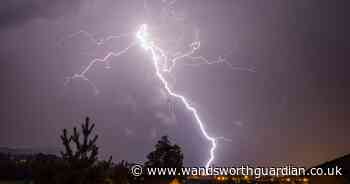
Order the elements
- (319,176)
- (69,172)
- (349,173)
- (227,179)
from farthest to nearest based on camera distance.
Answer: (227,179)
(319,176)
(349,173)
(69,172)

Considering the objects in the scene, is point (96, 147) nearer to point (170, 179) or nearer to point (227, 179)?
point (170, 179)

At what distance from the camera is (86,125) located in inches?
293

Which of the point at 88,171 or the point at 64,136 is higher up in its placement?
the point at 64,136

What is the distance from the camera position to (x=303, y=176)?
79.1 ft

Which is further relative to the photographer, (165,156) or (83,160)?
(165,156)

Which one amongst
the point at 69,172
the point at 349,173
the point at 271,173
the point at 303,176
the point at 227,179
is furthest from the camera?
the point at 227,179

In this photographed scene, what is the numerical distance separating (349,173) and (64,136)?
18188 millimetres

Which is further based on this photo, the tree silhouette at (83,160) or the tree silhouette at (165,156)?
the tree silhouette at (165,156)

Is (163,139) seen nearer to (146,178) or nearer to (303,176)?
(146,178)

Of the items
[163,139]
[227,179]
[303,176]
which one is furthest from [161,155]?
[303,176]

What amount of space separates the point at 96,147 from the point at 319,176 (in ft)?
60.2

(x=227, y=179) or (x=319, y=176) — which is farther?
(x=227, y=179)

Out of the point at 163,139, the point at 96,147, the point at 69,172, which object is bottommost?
the point at 69,172

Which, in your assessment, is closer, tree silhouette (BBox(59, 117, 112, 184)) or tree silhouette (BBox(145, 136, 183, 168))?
tree silhouette (BBox(59, 117, 112, 184))
